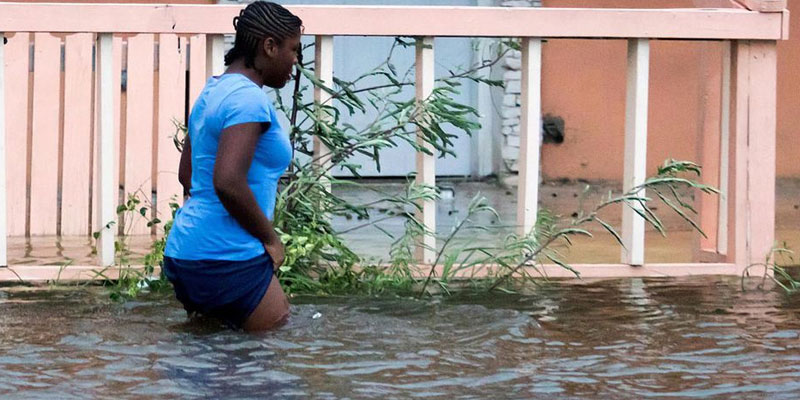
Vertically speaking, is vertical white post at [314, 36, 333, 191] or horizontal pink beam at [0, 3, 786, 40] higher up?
horizontal pink beam at [0, 3, 786, 40]

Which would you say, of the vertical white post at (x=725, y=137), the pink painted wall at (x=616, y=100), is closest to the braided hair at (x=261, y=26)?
the vertical white post at (x=725, y=137)

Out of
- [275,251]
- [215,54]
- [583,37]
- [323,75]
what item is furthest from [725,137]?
[275,251]

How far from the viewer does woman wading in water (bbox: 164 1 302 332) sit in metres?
4.27

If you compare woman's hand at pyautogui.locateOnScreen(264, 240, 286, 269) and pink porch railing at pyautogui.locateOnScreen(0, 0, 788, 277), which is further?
pink porch railing at pyautogui.locateOnScreen(0, 0, 788, 277)

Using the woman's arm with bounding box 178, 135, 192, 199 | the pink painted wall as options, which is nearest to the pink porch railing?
the woman's arm with bounding box 178, 135, 192, 199

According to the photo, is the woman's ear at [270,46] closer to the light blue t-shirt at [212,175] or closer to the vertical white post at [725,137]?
the light blue t-shirt at [212,175]

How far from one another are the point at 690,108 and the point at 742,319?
16.3 ft

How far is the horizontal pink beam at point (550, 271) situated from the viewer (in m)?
5.62

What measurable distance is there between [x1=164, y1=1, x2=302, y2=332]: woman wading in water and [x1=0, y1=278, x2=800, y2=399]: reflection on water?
0.18 meters

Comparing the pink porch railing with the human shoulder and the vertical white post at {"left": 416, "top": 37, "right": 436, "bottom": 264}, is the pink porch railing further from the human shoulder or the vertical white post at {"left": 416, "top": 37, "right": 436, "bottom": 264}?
the human shoulder

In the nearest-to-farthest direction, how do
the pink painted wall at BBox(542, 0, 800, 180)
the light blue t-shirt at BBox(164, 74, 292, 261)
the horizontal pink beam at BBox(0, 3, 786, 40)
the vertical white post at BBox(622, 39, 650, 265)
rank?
the light blue t-shirt at BBox(164, 74, 292, 261), the horizontal pink beam at BBox(0, 3, 786, 40), the vertical white post at BBox(622, 39, 650, 265), the pink painted wall at BBox(542, 0, 800, 180)

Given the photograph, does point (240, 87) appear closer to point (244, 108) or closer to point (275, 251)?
point (244, 108)

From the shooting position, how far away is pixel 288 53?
445 centimetres

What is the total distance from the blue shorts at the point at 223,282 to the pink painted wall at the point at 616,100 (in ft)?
18.5
